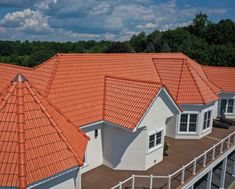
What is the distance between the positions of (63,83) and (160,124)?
7.58 metres

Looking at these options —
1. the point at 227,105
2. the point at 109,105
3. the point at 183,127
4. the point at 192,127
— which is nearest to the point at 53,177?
the point at 109,105

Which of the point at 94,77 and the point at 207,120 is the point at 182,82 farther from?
the point at 94,77

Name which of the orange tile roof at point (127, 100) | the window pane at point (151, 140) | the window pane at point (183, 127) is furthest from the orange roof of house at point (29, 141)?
the window pane at point (183, 127)

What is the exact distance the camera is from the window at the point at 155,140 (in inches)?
719

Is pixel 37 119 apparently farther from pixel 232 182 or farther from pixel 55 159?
pixel 232 182

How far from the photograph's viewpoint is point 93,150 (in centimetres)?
1777

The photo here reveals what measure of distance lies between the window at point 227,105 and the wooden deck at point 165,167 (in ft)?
23.6

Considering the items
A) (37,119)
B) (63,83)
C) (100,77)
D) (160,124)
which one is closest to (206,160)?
(160,124)

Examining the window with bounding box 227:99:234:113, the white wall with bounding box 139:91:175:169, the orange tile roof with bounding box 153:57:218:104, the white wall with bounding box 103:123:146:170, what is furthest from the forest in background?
the white wall with bounding box 103:123:146:170

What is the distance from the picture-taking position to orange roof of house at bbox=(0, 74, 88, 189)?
1034cm

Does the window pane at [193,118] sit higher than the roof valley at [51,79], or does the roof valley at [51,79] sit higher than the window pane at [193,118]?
the roof valley at [51,79]

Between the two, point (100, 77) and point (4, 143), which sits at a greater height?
point (100, 77)

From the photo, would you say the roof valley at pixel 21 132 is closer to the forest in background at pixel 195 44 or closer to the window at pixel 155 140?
the window at pixel 155 140

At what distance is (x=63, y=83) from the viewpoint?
18.2m
